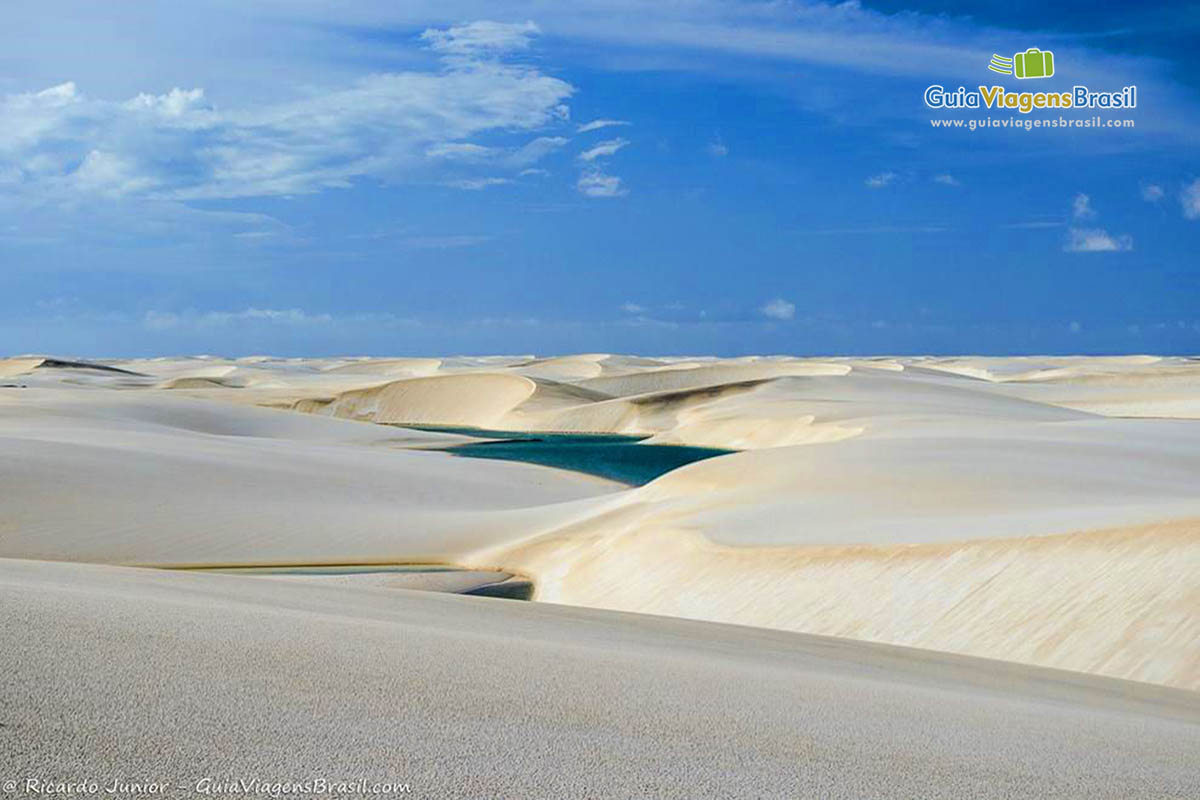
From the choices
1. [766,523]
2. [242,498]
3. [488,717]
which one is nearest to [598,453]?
[242,498]

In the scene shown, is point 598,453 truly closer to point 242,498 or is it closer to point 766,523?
point 242,498

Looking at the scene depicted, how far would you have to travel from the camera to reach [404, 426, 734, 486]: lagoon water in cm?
3650

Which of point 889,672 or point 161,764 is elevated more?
point 161,764

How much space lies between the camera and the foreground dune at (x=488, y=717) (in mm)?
3260

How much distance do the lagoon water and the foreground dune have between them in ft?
90.8

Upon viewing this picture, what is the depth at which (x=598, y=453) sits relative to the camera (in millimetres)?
42688

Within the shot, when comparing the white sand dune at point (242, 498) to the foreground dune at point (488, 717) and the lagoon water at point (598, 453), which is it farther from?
the foreground dune at point (488, 717)

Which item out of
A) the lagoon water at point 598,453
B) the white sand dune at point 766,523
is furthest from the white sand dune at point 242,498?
the lagoon water at point 598,453

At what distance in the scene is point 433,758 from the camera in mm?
3389

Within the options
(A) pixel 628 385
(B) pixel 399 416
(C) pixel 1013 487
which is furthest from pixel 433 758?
(A) pixel 628 385

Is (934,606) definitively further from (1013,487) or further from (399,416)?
(399,416)

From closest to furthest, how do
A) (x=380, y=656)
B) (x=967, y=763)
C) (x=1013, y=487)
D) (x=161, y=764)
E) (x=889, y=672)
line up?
(x=161, y=764) < (x=967, y=763) < (x=380, y=656) < (x=889, y=672) < (x=1013, y=487)

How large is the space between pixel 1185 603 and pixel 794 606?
351 centimetres

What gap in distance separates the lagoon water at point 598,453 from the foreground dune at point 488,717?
27.7m
